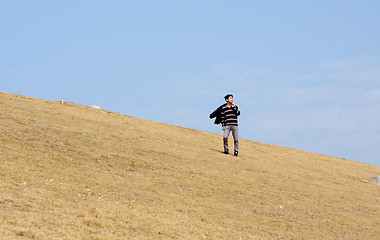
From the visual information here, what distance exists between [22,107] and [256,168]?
15780 mm

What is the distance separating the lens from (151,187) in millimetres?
19500

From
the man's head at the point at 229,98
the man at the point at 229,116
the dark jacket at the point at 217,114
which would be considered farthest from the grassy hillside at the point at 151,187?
the man's head at the point at 229,98

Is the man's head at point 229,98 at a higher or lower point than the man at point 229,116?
higher

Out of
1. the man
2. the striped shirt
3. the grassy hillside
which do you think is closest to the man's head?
the man

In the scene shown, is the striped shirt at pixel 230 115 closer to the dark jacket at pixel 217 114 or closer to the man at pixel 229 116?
the man at pixel 229 116

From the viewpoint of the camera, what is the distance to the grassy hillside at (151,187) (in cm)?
1352

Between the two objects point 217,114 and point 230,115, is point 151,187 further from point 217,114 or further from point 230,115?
point 217,114

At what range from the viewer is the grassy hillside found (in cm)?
1352

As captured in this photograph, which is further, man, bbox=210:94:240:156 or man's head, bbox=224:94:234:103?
man's head, bbox=224:94:234:103

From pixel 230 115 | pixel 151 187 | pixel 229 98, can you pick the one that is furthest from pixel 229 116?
pixel 151 187

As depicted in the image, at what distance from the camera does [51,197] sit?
580 inches

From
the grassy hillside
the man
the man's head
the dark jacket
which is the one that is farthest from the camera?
the dark jacket

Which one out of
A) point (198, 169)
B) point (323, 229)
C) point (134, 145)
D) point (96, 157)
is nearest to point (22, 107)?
point (134, 145)

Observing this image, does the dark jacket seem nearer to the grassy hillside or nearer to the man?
the man
